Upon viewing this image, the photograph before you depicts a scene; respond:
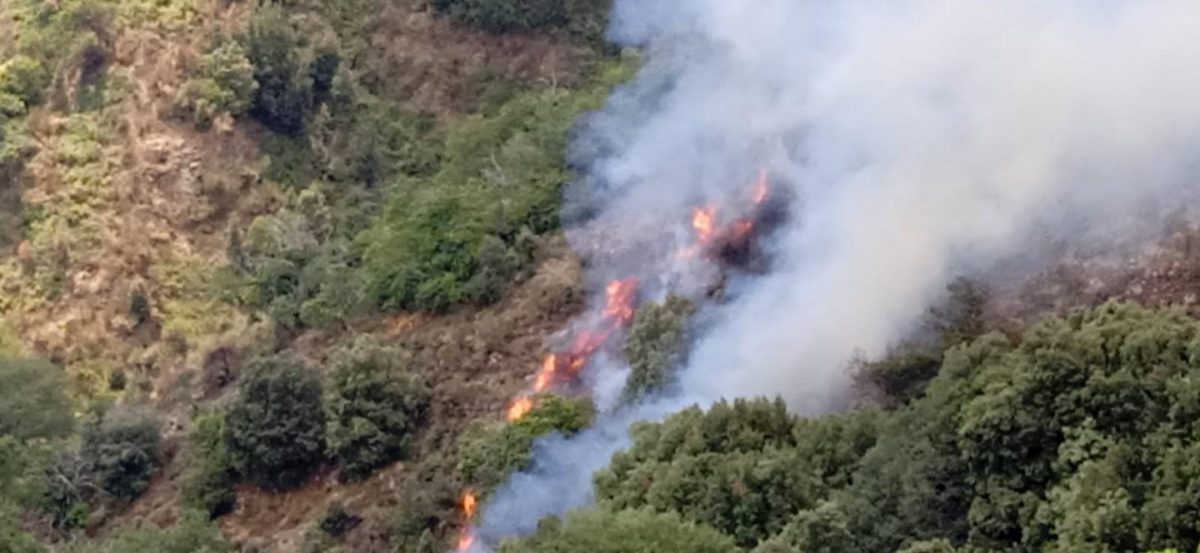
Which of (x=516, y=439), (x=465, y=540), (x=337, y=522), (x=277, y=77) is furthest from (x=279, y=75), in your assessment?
(x=465, y=540)

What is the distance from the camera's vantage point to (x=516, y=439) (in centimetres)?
3728

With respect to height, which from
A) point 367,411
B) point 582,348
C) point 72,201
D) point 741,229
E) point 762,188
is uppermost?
point 762,188

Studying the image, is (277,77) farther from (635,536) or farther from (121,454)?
(635,536)

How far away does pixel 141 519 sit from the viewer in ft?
138

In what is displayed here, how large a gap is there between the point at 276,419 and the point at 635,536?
57.7 ft

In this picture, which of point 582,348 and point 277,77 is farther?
point 277,77

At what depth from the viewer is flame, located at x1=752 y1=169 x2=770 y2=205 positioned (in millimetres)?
42562

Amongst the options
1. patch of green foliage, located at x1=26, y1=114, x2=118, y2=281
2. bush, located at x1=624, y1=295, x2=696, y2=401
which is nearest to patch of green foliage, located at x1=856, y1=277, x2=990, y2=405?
bush, located at x1=624, y1=295, x2=696, y2=401

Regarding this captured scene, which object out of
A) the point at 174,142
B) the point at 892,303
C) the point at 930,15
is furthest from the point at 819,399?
the point at 174,142

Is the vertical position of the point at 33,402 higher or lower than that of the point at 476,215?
lower

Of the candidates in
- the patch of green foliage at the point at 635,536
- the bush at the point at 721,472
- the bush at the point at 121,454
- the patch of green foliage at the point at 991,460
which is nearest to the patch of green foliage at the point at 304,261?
the bush at the point at 121,454

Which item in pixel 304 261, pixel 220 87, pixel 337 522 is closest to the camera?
pixel 337 522

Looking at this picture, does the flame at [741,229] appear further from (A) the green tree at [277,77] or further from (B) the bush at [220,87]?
(B) the bush at [220,87]

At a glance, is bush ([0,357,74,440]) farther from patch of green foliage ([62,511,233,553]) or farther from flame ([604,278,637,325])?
flame ([604,278,637,325])
